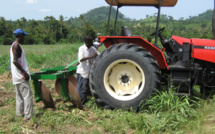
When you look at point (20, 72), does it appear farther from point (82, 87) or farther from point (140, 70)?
point (140, 70)

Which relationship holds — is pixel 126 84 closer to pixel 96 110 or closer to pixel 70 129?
pixel 96 110

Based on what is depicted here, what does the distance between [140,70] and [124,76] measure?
0.36 metres

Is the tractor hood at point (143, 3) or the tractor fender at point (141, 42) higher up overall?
the tractor hood at point (143, 3)

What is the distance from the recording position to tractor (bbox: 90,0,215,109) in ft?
12.2

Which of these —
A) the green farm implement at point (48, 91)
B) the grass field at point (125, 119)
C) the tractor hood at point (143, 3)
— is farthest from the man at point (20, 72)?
the tractor hood at point (143, 3)

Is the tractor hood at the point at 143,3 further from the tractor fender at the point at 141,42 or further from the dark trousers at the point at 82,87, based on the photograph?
the dark trousers at the point at 82,87

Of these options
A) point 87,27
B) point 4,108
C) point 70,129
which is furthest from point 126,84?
point 87,27

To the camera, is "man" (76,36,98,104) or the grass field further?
"man" (76,36,98,104)

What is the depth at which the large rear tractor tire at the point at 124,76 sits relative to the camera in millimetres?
3697

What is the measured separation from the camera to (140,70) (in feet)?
12.4

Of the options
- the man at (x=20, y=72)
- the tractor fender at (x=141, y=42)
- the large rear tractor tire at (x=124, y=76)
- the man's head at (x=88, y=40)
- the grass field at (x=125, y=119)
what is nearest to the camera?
the grass field at (x=125, y=119)

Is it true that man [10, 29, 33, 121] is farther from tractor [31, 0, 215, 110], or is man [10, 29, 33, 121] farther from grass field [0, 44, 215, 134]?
tractor [31, 0, 215, 110]

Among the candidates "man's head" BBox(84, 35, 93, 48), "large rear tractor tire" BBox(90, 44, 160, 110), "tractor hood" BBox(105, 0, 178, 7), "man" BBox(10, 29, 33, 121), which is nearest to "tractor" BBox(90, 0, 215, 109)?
"large rear tractor tire" BBox(90, 44, 160, 110)

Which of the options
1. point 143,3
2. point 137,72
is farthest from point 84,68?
point 143,3
